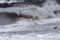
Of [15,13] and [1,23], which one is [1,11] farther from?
[1,23]

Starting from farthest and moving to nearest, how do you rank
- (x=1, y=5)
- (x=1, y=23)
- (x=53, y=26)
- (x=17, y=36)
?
1. (x=1, y=5)
2. (x=1, y=23)
3. (x=53, y=26)
4. (x=17, y=36)

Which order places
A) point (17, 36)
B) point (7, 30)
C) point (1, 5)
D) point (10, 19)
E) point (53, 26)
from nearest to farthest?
point (17, 36) < point (7, 30) < point (53, 26) < point (10, 19) < point (1, 5)

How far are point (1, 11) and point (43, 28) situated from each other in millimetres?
1385

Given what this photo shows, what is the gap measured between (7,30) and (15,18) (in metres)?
0.76

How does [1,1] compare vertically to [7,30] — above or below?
above

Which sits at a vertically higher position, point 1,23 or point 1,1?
point 1,1

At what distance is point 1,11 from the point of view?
12.1 feet

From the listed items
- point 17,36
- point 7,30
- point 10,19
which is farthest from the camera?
point 10,19

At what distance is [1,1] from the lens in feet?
12.9

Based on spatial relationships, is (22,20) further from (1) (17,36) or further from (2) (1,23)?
(1) (17,36)

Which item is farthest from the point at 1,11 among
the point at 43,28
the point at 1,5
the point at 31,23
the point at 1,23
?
the point at 43,28

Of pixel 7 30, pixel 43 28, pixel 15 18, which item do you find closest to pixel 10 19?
pixel 15 18

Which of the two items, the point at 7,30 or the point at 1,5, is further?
the point at 1,5

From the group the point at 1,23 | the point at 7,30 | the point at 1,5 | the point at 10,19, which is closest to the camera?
the point at 7,30
